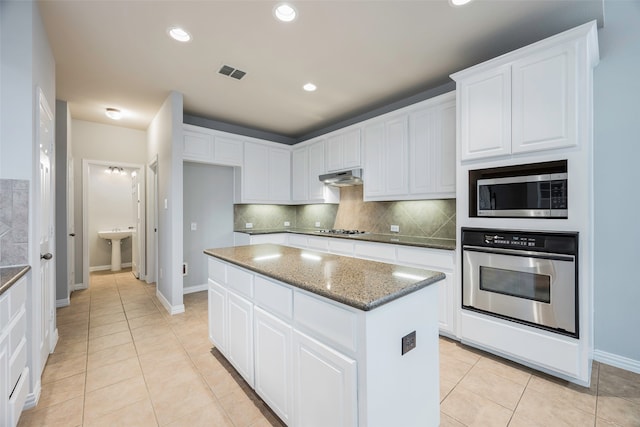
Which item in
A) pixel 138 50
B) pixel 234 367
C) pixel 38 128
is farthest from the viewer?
pixel 138 50

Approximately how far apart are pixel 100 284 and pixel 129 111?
3.12 m

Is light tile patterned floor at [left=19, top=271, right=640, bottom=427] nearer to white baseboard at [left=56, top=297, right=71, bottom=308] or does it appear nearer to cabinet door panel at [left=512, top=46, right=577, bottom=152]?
white baseboard at [left=56, top=297, right=71, bottom=308]

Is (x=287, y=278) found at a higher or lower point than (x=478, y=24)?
lower

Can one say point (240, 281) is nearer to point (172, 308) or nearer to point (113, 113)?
point (172, 308)

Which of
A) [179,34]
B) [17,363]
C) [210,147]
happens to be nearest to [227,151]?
[210,147]

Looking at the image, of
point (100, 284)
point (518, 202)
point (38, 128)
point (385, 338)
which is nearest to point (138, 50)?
point (38, 128)

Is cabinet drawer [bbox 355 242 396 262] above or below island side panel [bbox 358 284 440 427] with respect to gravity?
above

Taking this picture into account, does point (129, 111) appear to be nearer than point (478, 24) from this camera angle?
No

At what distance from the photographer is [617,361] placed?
2.21 meters

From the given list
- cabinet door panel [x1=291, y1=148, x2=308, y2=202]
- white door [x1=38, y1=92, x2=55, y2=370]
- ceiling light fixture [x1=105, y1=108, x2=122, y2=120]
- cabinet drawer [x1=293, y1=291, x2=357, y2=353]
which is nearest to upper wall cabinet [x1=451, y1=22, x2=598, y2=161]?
cabinet drawer [x1=293, y1=291, x2=357, y2=353]

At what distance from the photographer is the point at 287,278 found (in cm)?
148

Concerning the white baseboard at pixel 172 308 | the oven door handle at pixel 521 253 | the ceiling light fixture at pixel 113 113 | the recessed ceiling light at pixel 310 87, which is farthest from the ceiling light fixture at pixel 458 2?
the ceiling light fixture at pixel 113 113

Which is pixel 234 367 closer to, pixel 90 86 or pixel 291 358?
pixel 291 358

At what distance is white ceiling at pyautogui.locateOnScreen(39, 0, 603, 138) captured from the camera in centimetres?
203
